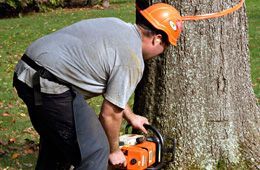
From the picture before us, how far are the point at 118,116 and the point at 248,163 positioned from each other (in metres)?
1.65

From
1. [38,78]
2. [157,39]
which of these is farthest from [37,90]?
[157,39]

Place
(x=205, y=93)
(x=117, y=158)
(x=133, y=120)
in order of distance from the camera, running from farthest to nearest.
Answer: (x=205, y=93) → (x=133, y=120) → (x=117, y=158)

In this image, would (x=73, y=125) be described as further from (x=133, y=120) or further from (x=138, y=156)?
(x=133, y=120)

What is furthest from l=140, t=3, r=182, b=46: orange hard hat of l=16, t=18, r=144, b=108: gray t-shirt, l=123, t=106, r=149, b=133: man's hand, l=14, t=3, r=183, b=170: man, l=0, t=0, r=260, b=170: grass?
l=0, t=0, r=260, b=170: grass

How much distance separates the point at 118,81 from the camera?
3.32m

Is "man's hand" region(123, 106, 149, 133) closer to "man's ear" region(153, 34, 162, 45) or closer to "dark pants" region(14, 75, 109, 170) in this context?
"dark pants" region(14, 75, 109, 170)

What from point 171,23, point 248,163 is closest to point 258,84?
point 248,163

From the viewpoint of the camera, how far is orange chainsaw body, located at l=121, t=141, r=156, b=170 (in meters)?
3.73

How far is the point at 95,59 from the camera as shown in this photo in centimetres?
338

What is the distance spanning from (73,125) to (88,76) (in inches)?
12.9

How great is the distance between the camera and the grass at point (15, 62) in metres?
5.72

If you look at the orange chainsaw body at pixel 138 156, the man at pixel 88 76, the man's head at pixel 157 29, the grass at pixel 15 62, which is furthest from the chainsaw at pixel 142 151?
the grass at pixel 15 62

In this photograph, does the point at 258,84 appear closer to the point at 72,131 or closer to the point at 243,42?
the point at 243,42

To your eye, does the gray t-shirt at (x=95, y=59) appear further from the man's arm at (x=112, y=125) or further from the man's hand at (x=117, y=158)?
the man's hand at (x=117, y=158)
